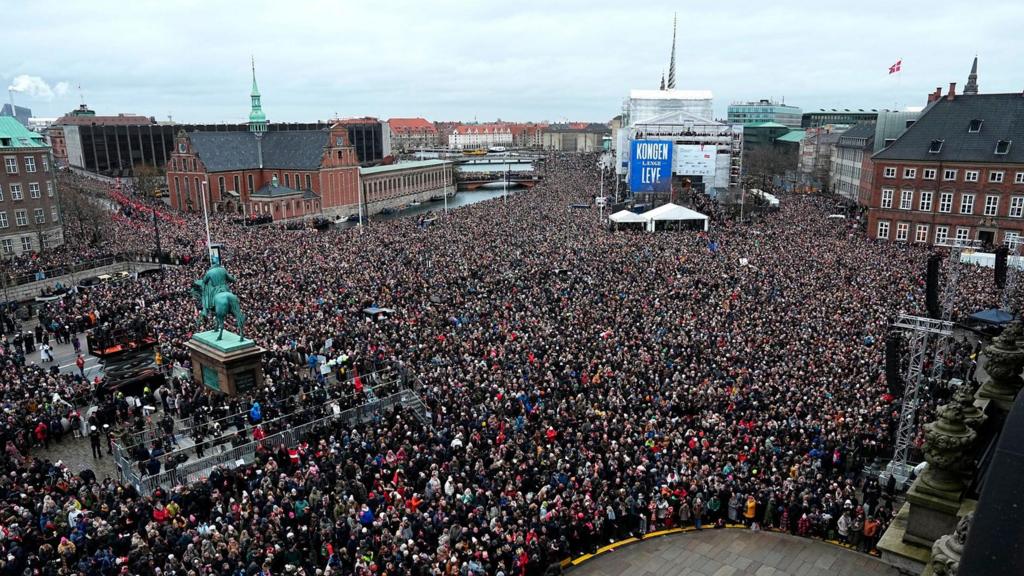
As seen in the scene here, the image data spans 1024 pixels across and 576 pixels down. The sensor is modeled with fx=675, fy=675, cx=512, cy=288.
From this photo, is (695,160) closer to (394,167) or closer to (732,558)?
(394,167)

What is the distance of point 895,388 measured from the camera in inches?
750

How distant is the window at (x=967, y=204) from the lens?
160 feet

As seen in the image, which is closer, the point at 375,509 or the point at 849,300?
the point at 375,509

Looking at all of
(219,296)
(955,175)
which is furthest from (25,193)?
(955,175)

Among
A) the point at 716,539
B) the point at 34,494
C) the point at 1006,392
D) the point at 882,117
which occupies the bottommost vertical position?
the point at 716,539

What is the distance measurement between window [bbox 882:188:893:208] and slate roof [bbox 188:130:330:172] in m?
61.9

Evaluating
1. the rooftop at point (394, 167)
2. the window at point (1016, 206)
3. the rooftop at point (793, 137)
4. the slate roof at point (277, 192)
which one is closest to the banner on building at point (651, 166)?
the window at point (1016, 206)

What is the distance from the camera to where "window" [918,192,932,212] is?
166ft

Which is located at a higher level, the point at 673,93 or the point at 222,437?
the point at 673,93

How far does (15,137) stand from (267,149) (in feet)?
130

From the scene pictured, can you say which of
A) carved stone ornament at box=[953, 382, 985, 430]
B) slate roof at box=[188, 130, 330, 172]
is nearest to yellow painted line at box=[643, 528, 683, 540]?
carved stone ornament at box=[953, 382, 985, 430]

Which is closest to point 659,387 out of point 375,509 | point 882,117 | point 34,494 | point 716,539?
point 716,539

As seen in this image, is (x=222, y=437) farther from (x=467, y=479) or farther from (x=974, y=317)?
(x=974, y=317)

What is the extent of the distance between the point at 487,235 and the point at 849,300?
25945 mm
